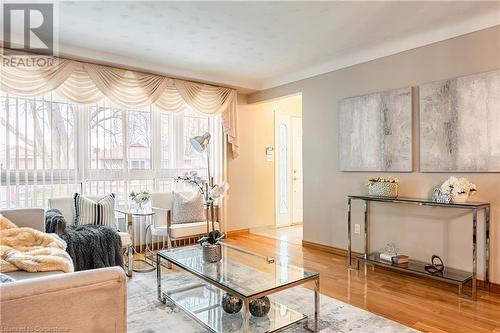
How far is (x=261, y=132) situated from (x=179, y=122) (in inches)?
64.8

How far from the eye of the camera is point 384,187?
3.67m

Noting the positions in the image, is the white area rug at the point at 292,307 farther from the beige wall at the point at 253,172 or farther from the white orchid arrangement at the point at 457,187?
the beige wall at the point at 253,172

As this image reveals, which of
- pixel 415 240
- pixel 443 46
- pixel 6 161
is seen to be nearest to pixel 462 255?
pixel 415 240

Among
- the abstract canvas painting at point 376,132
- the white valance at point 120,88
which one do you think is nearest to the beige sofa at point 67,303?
the white valance at point 120,88

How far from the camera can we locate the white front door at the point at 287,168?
6371mm

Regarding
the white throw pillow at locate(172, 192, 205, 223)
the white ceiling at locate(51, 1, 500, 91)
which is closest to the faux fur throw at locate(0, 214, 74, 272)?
the white throw pillow at locate(172, 192, 205, 223)

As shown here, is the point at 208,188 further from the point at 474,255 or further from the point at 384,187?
the point at 474,255

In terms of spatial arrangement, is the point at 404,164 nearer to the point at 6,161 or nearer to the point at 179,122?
the point at 179,122

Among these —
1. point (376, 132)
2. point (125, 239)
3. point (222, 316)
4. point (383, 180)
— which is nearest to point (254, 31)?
point (376, 132)

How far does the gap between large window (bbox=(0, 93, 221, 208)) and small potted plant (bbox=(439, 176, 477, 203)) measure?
11.4 feet

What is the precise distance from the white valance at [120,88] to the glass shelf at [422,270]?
2.84 meters

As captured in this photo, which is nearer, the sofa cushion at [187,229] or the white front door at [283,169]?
the sofa cushion at [187,229]

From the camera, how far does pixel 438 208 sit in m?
Result: 3.43

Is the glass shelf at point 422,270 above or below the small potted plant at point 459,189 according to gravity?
below
